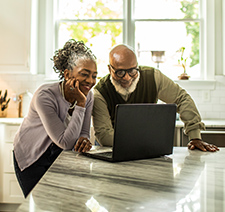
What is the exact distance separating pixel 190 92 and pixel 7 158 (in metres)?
2.25

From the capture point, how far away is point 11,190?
11.4ft

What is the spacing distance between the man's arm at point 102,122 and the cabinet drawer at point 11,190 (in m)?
1.79

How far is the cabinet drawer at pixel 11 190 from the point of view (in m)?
3.45

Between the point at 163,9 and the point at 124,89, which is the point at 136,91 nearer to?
the point at 124,89

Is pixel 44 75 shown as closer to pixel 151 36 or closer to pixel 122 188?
pixel 151 36

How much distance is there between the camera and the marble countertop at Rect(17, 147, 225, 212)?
2.57ft

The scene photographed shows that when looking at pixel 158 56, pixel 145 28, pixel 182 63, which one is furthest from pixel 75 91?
pixel 145 28

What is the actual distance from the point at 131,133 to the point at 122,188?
1.44 ft

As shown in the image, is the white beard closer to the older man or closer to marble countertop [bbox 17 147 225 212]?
the older man

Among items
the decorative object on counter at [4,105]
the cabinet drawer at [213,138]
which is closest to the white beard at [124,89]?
the cabinet drawer at [213,138]

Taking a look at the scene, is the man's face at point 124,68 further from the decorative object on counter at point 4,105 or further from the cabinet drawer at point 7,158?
the decorative object on counter at point 4,105

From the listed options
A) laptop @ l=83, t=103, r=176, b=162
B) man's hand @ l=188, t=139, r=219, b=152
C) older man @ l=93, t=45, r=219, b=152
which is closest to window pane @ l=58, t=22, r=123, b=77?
older man @ l=93, t=45, r=219, b=152

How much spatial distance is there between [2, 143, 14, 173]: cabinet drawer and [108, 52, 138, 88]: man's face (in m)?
1.84

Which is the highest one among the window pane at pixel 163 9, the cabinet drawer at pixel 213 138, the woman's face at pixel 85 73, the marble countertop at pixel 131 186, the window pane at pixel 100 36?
the window pane at pixel 163 9
